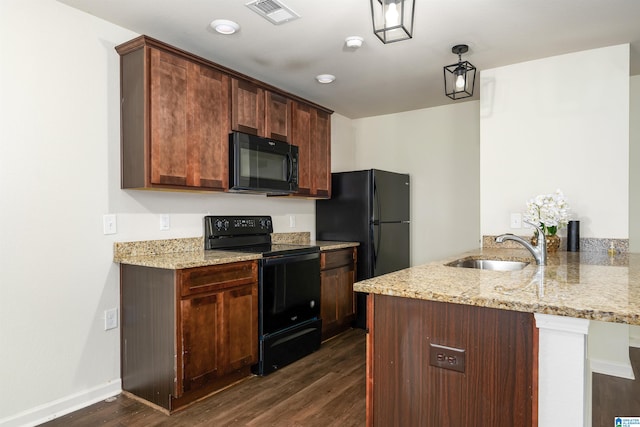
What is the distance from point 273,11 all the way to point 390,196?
7.71 ft

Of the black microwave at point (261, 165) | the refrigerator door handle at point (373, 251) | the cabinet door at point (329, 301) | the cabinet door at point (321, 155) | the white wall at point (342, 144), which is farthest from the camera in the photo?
the white wall at point (342, 144)

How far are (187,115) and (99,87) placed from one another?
546mm

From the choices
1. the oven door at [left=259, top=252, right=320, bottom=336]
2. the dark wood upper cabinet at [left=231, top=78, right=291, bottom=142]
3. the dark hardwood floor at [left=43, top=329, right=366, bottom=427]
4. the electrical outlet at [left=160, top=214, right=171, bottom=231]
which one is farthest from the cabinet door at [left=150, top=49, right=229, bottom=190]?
the dark hardwood floor at [left=43, top=329, right=366, bottom=427]

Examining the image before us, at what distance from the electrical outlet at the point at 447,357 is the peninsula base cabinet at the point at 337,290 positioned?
2.10 meters

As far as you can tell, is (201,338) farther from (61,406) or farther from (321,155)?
(321,155)

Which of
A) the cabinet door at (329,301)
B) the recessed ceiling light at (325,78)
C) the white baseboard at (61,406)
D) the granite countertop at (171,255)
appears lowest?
the white baseboard at (61,406)

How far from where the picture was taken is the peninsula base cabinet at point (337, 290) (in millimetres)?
3506

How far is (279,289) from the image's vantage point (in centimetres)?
291

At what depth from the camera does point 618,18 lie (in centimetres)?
242

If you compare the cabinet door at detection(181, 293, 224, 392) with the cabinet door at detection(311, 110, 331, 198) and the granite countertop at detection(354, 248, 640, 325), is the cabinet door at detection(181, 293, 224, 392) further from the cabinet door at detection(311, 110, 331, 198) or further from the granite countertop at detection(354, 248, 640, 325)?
the cabinet door at detection(311, 110, 331, 198)

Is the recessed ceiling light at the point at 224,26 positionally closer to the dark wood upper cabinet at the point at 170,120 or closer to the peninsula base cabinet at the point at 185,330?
the dark wood upper cabinet at the point at 170,120

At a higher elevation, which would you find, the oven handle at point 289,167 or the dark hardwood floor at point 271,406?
the oven handle at point 289,167

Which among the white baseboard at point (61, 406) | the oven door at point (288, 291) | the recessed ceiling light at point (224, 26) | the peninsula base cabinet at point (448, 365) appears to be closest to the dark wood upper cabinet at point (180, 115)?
the recessed ceiling light at point (224, 26)

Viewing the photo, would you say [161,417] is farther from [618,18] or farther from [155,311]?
[618,18]
